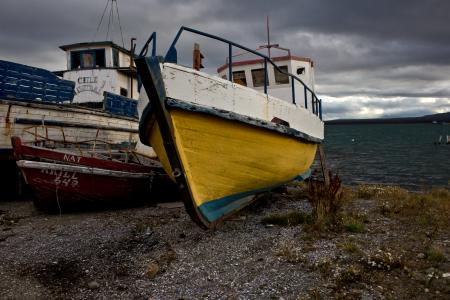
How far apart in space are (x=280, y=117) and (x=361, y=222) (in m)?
2.72

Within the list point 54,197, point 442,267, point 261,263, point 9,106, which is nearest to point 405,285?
point 442,267

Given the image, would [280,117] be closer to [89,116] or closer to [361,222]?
[361,222]

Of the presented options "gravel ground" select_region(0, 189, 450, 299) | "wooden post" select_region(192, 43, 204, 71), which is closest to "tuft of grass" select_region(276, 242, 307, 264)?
"gravel ground" select_region(0, 189, 450, 299)

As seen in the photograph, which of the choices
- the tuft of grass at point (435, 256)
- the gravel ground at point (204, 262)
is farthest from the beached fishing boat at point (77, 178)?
the tuft of grass at point (435, 256)

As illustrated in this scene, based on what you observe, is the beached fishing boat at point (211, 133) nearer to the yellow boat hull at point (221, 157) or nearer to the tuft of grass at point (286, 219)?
the yellow boat hull at point (221, 157)

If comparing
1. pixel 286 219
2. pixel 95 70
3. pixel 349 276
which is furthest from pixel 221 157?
pixel 95 70

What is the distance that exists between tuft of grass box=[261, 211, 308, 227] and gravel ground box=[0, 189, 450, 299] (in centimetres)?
24

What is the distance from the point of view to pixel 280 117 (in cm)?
771

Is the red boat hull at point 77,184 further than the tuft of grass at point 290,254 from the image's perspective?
Yes

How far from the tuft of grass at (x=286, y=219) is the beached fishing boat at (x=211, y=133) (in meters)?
0.60

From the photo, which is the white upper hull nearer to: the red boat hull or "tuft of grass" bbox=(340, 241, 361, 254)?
"tuft of grass" bbox=(340, 241, 361, 254)

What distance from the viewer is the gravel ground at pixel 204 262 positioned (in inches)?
186

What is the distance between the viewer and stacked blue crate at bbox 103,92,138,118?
1384 cm

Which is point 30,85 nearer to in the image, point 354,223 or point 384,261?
point 354,223
